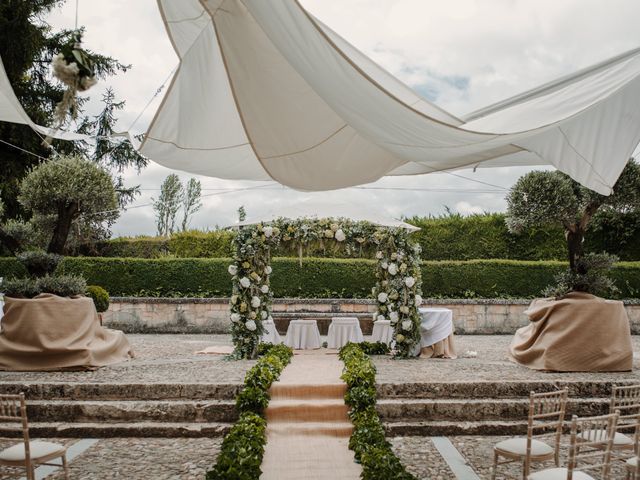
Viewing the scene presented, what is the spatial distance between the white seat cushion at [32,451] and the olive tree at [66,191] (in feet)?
17.5

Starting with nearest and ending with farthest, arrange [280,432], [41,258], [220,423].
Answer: [280,432] → [220,423] → [41,258]

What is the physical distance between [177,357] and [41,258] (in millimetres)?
2740

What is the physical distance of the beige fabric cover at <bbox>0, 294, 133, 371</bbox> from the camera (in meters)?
7.79

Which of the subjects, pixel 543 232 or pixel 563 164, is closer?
pixel 563 164

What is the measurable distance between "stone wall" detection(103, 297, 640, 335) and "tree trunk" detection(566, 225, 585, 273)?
496 cm

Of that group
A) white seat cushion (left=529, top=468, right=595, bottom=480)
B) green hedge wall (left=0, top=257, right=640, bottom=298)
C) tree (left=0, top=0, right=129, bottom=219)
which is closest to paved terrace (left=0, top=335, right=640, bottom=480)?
white seat cushion (left=529, top=468, right=595, bottom=480)

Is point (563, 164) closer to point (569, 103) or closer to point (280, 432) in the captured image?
point (569, 103)

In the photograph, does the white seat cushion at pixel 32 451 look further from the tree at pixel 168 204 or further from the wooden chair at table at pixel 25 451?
the tree at pixel 168 204

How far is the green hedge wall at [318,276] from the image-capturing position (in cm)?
1461

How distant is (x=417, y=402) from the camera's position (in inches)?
260

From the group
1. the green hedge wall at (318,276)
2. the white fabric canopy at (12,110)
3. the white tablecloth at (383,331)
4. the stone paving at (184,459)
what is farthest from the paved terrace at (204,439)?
the green hedge wall at (318,276)

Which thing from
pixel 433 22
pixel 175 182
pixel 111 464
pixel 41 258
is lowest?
pixel 111 464

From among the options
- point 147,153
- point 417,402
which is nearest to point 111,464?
point 147,153

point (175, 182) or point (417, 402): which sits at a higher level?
point (175, 182)
